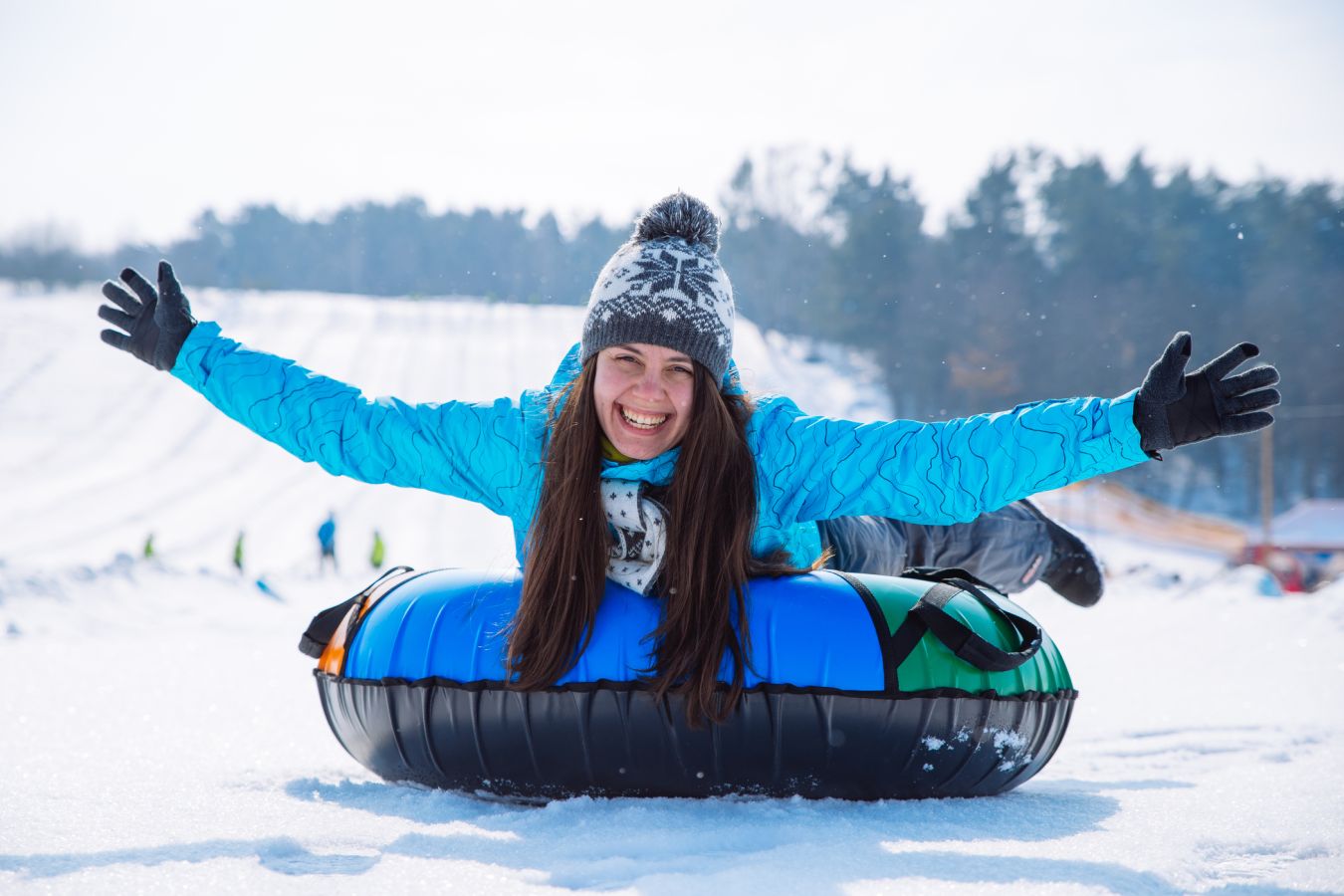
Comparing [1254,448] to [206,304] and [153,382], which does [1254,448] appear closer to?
[153,382]

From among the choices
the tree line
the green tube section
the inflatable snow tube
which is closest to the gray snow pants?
the green tube section

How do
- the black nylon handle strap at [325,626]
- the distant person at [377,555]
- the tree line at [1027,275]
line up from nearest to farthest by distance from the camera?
the black nylon handle strap at [325,626] → the distant person at [377,555] → the tree line at [1027,275]

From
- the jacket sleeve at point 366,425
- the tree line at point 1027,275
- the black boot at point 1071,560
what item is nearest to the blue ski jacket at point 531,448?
the jacket sleeve at point 366,425

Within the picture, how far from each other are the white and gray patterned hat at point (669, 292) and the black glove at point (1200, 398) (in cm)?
80

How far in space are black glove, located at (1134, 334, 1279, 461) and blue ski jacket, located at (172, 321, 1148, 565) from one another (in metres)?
0.19

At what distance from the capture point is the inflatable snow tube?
1.90 meters

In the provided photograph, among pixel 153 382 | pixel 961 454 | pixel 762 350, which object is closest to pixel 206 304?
pixel 153 382

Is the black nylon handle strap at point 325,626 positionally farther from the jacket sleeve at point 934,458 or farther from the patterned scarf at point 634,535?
the jacket sleeve at point 934,458

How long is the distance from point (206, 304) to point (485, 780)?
3837 cm

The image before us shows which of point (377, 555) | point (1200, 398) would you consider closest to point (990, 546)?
point (1200, 398)

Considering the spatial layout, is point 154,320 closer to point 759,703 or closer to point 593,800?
point 593,800

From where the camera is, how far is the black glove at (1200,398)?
1.82 meters

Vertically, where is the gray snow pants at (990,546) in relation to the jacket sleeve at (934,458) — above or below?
below

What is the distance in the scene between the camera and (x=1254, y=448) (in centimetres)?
3153
